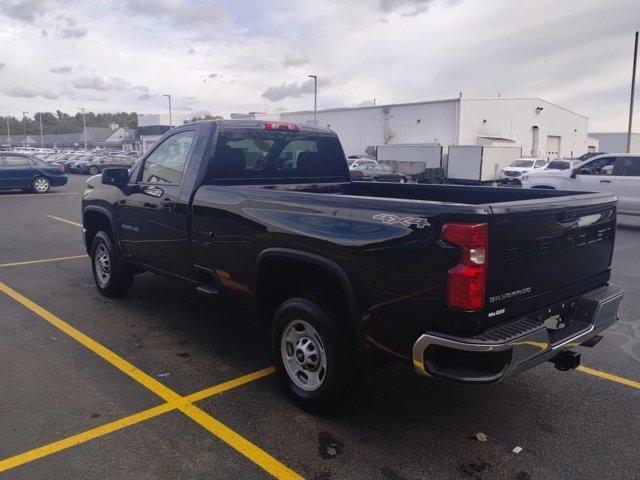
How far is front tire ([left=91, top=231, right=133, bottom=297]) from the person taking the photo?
20.1ft

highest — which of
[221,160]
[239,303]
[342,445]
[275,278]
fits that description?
[221,160]

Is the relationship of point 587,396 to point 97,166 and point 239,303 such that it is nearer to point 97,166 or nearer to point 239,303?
point 239,303

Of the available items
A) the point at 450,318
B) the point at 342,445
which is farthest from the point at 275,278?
the point at 450,318

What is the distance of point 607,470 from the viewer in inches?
123

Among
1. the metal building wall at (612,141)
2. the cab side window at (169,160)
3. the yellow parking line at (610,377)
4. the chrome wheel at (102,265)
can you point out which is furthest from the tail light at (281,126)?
the metal building wall at (612,141)

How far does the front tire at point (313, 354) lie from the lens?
3.50 meters

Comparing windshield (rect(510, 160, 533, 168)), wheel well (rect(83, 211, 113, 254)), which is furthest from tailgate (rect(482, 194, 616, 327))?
windshield (rect(510, 160, 533, 168))

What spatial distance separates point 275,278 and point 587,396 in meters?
2.50

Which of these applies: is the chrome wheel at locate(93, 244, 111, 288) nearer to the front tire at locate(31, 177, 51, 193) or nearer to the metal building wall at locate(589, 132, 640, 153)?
the front tire at locate(31, 177, 51, 193)

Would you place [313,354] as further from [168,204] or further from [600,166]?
[600,166]

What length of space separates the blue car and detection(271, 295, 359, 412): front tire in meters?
19.5

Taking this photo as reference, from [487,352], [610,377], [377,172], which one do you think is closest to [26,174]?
[377,172]

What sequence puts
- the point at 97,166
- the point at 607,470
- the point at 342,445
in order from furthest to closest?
1. the point at 97,166
2. the point at 342,445
3. the point at 607,470

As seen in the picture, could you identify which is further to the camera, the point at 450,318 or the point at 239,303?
the point at 239,303
